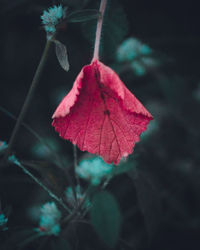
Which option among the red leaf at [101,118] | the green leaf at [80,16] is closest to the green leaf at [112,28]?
the green leaf at [80,16]

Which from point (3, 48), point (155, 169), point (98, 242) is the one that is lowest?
point (155, 169)

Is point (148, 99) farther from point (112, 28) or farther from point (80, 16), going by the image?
point (80, 16)

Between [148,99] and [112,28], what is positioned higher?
[112,28]

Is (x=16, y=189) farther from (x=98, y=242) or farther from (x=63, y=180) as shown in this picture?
(x=98, y=242)

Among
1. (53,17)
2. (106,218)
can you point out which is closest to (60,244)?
(106,218)

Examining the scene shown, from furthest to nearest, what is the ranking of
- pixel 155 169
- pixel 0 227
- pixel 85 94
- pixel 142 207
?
pixel 155 169
pixel 142 207
pixel 0 227
pixel 85 94

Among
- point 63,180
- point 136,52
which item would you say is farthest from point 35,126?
point 136,52

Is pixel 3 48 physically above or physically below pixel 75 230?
above
